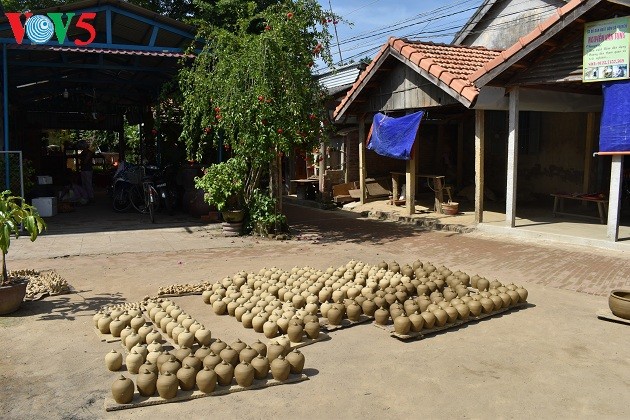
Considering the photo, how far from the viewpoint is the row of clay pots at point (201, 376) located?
4075 mm

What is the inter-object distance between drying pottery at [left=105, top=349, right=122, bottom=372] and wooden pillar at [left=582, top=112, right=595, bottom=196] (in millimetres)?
11912

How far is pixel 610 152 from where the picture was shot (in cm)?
945

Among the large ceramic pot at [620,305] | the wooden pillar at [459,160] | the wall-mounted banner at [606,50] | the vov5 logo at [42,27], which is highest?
the vov5 logo at [42,27]

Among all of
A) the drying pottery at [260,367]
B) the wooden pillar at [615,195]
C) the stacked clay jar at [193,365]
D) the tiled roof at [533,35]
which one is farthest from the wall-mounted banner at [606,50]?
the drying pottery at [260,367]

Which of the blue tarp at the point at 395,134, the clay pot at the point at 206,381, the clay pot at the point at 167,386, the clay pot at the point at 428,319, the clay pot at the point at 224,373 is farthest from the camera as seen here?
the blue tarp at the point at 395,134

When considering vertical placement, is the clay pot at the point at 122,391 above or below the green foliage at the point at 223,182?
below

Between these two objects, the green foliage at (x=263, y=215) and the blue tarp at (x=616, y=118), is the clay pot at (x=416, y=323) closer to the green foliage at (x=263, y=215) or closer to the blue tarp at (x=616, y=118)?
the blue tarp at (x=616, y=118)

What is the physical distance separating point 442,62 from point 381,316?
8.43 meters

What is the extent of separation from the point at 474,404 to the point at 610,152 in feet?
23.3

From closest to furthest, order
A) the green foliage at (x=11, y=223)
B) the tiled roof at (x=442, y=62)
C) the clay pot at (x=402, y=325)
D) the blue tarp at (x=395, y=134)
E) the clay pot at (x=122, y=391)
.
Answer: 1. the clay pot at (x=122, y=391)
2. the clay pot at (x=402, y=325)
3. the green foliage at (x=11, y=223)
4. the tiled roof at (x=442, y=62)
5. the blue tarp at (x=395, y=134)

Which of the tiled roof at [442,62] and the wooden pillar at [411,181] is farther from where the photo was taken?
the wooden pillar at [411,181]

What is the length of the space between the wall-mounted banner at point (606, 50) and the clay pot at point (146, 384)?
8.84 m

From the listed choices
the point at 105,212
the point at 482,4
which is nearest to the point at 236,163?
the point at 105,212

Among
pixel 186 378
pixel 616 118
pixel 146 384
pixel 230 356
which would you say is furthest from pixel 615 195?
pixel 146 384
